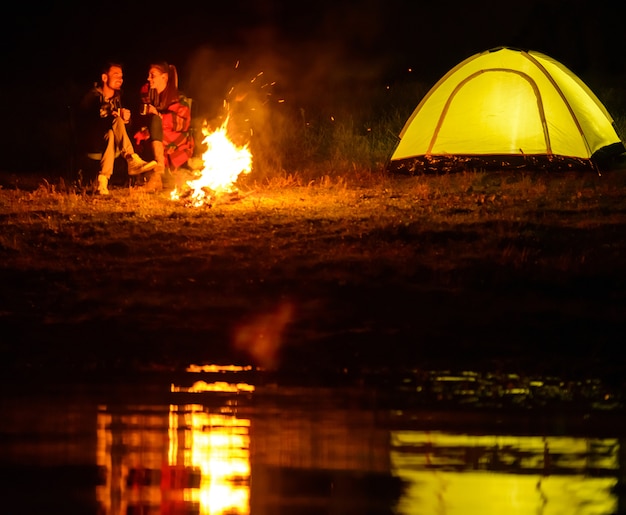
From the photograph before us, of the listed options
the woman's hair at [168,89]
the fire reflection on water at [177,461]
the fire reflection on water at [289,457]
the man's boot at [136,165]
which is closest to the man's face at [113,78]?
the woman's hair at [168,89]

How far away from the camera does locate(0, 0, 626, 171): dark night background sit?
108 feet

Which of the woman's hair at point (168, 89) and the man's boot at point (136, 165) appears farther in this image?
the woman's hair at point (168, 89)

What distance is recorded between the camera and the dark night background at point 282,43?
32875 mm

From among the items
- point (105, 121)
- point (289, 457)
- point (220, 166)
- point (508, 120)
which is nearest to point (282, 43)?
point (508, 120)

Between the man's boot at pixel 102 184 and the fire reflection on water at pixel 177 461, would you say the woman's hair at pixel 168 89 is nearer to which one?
the man's boot at pixel 102 184

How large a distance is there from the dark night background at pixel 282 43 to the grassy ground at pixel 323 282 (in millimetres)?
10962

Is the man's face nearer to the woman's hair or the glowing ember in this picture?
the woman's hair

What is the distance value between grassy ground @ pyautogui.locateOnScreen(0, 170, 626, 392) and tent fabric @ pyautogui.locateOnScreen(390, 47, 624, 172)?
215 centimetres

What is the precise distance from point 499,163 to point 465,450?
496 inches

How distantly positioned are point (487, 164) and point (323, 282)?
8028mm

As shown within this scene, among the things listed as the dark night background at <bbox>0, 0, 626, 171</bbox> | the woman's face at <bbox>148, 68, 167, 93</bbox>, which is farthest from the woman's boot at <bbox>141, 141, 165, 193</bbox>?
the dark night background at <bbox>0, 0, 626, 171</bbox>

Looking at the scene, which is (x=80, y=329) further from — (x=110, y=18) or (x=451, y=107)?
(x=110, y=18)

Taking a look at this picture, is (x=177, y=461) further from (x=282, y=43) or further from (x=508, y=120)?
A: (x=282, y=43)

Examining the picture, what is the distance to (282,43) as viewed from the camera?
49.8 metres
